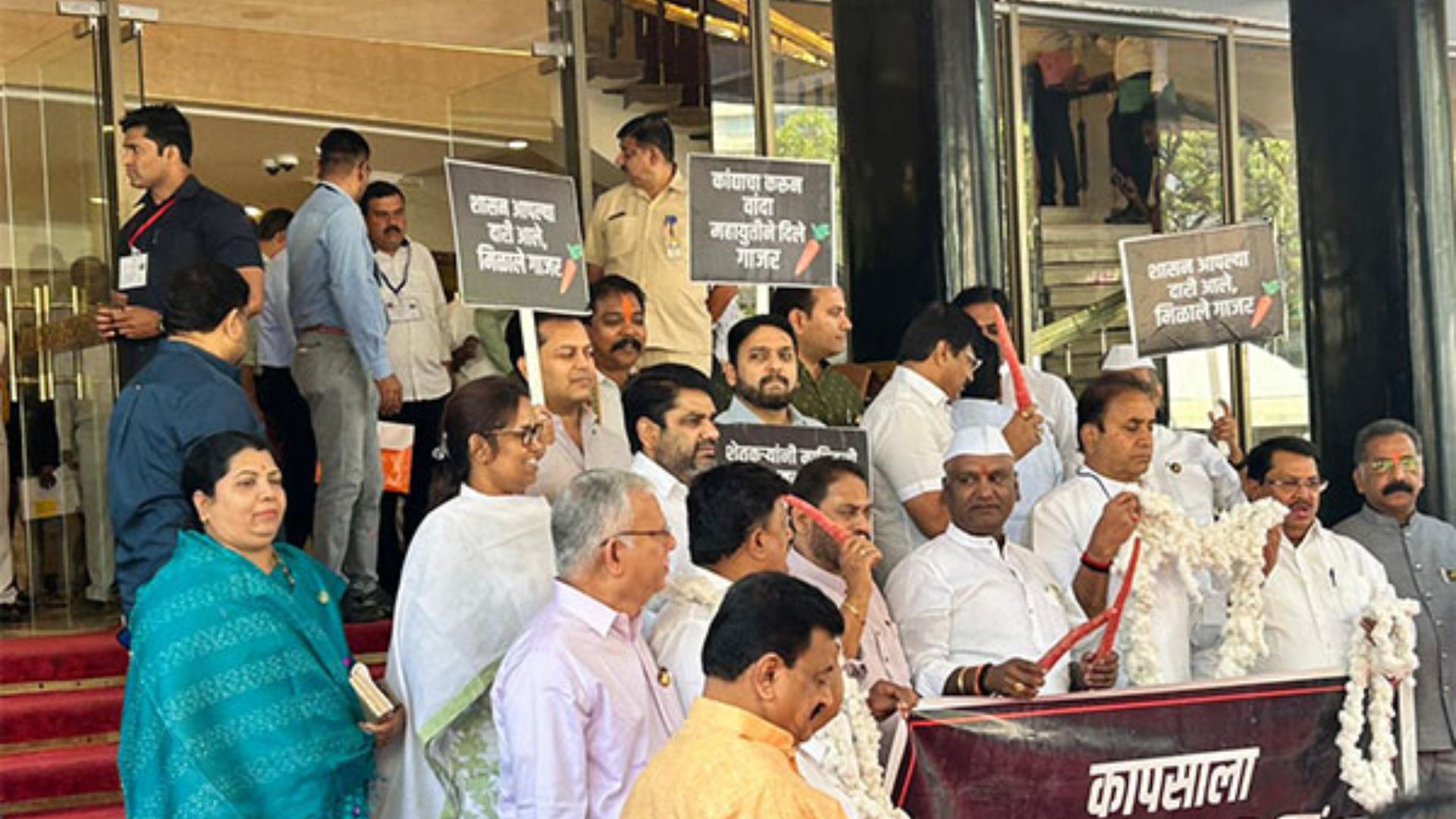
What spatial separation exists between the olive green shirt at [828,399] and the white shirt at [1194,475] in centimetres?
97

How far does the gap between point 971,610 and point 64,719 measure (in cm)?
291

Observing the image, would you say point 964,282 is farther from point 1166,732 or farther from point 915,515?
point 1166,732

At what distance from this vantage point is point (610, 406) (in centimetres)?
706

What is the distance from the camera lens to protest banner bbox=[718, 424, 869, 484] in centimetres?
612

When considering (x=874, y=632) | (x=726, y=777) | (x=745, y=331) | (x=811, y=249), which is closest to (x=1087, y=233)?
(x=811, y=249)

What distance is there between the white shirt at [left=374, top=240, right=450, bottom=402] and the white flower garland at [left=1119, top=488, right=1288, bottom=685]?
10.5 ft

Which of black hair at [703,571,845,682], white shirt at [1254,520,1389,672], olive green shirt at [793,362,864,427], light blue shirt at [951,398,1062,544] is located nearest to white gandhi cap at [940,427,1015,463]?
olive green shirt at [793,362,864,427]

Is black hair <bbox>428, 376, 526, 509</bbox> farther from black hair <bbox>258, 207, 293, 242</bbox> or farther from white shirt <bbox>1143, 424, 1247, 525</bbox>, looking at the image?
black hair <bbox>258, 207, 293, 242</bbox>

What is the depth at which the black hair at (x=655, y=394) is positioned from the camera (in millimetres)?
6035

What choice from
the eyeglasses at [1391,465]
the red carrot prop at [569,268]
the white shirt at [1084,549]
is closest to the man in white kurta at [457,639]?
the red carrot prop at [569,268]

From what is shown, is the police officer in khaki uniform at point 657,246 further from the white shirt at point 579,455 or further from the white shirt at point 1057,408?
the white shirt at point 579,455

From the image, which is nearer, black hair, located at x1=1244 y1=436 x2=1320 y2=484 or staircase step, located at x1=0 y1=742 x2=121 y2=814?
staircase step, located at x1=0 y1=742 x2=121 y2=814

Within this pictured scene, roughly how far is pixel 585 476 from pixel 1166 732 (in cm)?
197

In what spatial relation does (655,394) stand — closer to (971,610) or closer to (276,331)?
(971,610)
